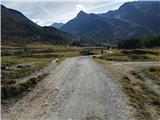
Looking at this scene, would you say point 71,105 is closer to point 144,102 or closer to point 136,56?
point 144,102

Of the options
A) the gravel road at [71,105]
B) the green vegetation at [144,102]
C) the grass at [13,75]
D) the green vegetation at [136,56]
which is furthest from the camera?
the green vegetation at [136,56]

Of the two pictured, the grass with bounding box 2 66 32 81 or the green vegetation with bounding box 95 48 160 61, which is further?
the green vegetation with bounding box 95 48 160 61

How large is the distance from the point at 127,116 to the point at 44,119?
18.4 feet

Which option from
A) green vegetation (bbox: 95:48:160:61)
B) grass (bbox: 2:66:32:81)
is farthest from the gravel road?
green vegetation (bbox: 95:48:160:61)

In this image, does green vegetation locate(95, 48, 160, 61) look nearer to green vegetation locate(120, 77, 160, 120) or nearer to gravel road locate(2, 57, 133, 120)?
green vegetation locate(120, 77, 160, 120)

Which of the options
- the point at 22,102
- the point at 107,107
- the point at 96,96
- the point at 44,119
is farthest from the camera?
the point at 96,96

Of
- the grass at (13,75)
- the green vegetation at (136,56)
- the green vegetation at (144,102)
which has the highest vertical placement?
the green vegetation at (144,102)

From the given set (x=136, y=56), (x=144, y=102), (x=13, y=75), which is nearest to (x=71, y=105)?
(x=144, y=102)

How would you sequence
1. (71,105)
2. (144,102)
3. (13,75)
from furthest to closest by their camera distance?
(13,75), (144,102), (71,105)

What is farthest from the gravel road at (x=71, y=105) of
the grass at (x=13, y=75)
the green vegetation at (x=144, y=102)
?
the grass at (x=13, y=75)

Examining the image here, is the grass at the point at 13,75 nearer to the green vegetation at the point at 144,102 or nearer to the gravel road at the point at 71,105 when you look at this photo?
the gravel road at the point at 71,105

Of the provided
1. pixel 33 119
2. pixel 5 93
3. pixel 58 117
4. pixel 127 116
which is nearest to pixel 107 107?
pixel 127 116

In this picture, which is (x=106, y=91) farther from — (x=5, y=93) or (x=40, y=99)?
(x=5, y=93)

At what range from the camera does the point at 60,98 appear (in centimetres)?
2905
